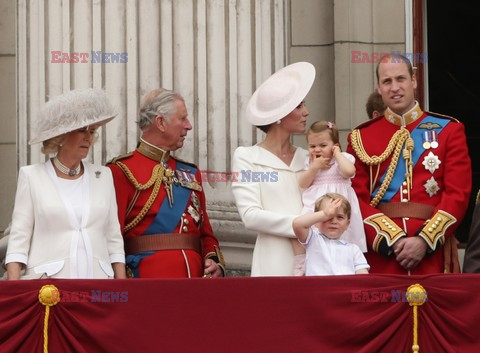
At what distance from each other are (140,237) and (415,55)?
2584mm

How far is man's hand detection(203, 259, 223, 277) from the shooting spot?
24.9 ft

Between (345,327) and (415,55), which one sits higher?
(415,55)

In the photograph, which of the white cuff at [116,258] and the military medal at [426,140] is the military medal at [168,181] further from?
the military medal at [426,140]

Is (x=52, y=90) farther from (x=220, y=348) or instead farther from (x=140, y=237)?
(x=220, y=348)

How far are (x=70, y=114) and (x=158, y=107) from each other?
0.70m

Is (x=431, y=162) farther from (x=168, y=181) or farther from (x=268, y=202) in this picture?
(x=168, y=181)

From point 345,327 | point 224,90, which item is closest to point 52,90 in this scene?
point 224,90

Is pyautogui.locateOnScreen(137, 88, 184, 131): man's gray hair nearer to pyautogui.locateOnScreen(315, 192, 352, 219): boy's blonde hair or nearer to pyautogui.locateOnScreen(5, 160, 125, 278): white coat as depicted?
pyautogui.locateOnScreen(5, 160, 125, 278): white coat

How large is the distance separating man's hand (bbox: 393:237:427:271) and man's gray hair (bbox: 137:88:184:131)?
141 cm

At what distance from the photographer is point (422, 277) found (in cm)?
663

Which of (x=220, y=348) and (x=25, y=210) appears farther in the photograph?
(x=25, y=210)

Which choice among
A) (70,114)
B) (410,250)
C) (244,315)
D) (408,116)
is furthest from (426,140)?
(70,114)

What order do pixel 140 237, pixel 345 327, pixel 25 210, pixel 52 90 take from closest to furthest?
pixel 345 327
pixel 25 210
pixel 140 237
pixel 52 90

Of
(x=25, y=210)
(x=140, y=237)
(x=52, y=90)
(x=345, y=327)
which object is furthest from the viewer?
A: (x=52, y=90)
